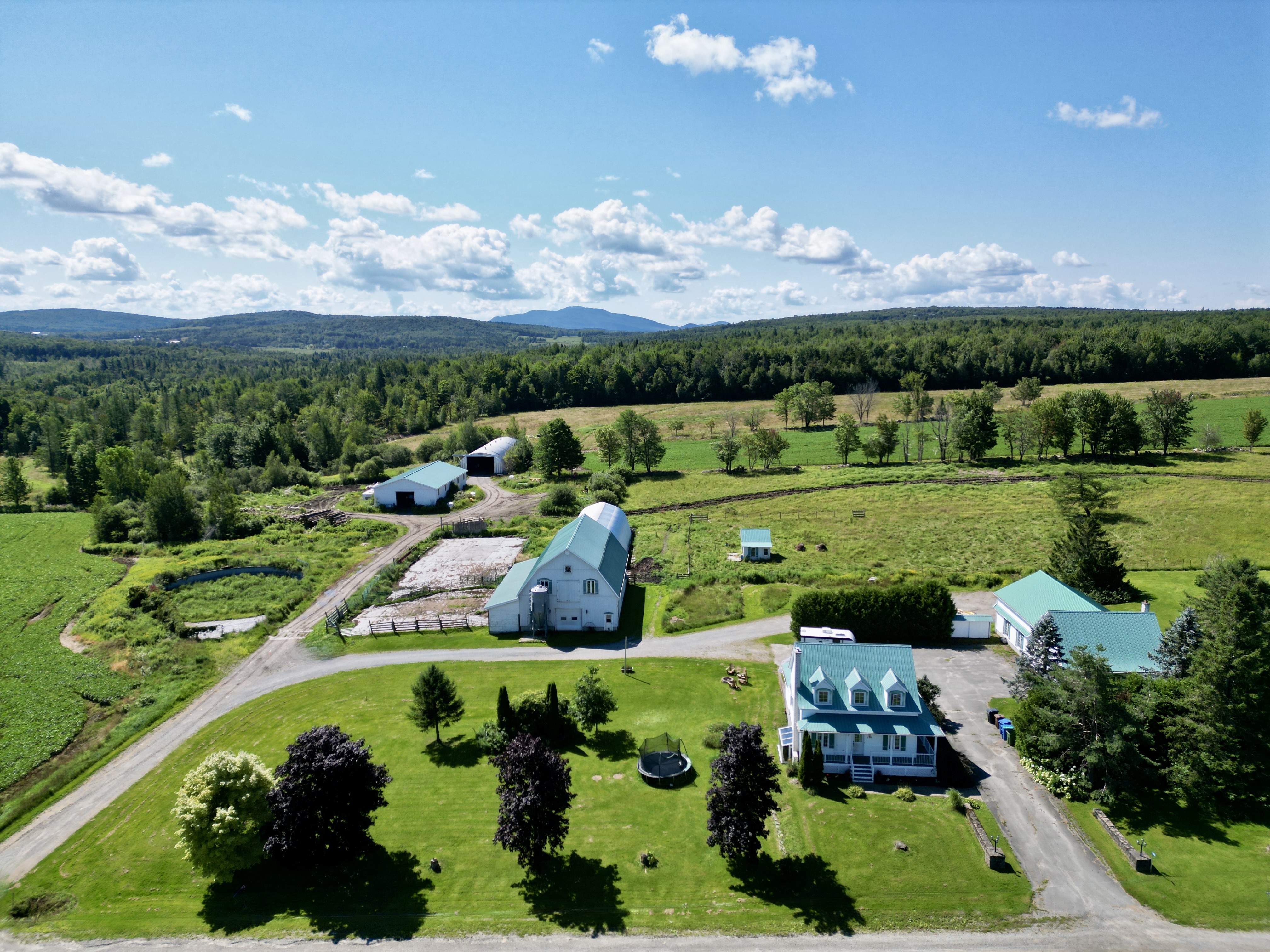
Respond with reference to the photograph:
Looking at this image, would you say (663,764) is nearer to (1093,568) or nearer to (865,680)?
(865,680)

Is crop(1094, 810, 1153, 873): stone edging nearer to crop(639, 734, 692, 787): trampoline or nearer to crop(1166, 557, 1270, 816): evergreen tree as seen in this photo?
crop(1166, 557, 1270, 816): evergreen tree

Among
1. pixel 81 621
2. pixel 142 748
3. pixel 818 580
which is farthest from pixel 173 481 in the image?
pixel 818 580

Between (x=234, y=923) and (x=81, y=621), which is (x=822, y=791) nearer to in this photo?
(x=234, y=923)

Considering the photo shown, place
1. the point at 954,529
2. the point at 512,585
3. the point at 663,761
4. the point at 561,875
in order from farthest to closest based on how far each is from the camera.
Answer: the point at 954,529
the point at 512,585
the point at 663,761
the point at 561,875

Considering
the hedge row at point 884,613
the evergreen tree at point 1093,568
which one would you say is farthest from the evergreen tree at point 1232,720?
the evergreen tree at point 1093,568

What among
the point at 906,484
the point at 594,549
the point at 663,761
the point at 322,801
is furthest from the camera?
the point at 906,484

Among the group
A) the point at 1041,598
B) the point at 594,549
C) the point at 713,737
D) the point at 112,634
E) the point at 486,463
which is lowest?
the point at 112,634

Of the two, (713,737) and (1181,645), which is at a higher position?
(1181,645)

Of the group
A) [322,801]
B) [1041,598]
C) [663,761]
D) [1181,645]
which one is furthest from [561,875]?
[1041,598]

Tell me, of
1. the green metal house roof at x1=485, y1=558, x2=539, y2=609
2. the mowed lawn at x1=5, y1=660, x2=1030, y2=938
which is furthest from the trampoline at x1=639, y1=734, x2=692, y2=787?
the green metal house roof at x1=485, y1=558, x2=539, y2=609
